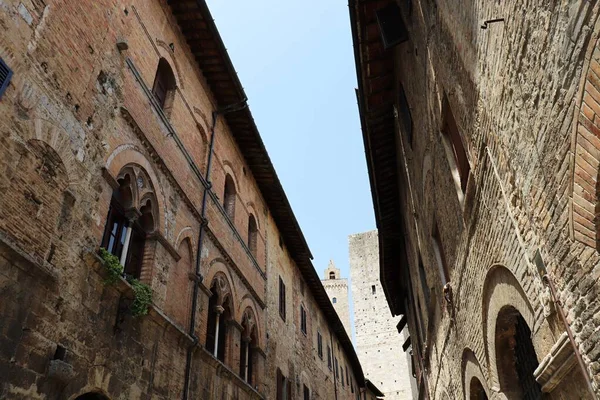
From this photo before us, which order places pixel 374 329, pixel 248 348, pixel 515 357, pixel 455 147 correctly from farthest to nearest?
pixel 374 329 → pixel 248 348 → pixel 455 147 → pixel 515 357

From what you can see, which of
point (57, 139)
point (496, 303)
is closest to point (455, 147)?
point (496, 303)

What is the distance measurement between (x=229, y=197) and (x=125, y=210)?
5289 millimetres

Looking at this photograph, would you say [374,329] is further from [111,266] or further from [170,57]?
[111,266]

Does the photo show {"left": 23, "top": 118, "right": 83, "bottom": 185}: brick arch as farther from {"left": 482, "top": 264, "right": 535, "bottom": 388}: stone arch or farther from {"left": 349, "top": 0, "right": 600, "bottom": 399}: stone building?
{"left": 482, "top": 264, "right": 535, "bottom": 388}: stone arch

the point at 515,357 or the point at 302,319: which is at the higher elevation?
the point at 302,319

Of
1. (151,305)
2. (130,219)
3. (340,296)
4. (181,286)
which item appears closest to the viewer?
(151,305)

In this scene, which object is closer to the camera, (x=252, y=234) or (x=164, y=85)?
(x=164, y=85)

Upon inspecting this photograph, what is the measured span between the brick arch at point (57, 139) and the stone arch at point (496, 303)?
471 cm

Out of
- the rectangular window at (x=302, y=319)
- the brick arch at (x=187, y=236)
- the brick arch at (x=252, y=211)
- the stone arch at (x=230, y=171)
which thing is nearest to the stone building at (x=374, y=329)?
the rectangular window at (x=302, y=319)

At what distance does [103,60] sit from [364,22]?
418 cm

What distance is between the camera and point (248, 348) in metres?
10.8

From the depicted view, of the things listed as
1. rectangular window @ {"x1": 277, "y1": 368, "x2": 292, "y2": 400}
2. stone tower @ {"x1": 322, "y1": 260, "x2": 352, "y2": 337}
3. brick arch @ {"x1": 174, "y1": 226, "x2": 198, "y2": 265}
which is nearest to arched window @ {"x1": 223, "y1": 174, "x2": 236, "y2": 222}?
brick arch @ {"x1": 174, "y1": 226, "x2": 198, "y2": 265}

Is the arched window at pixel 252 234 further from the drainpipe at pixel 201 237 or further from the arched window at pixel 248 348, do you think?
the drainpipe at pixel 201 237

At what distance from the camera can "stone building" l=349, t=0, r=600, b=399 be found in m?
2.84
